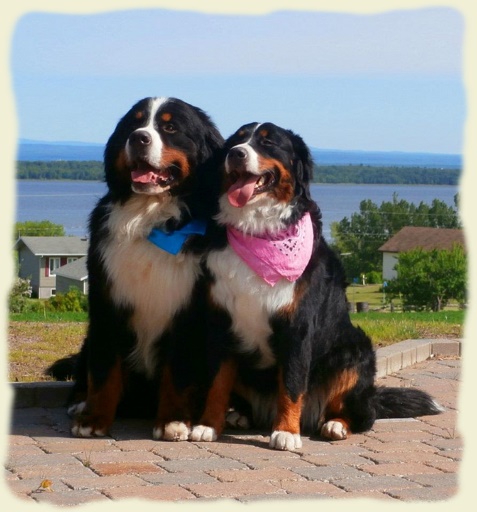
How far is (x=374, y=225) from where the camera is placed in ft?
282

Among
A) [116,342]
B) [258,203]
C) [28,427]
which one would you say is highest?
[258,203]

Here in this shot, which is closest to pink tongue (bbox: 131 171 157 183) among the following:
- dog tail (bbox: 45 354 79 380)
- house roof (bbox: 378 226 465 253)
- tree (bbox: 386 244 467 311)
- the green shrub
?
dog tail (bbox: 45 354 79 380)

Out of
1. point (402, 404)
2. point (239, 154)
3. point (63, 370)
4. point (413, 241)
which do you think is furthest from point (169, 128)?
point (413, 241)

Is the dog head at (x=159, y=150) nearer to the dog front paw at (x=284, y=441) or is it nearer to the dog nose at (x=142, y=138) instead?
the dog nose at (x=142, y=138)

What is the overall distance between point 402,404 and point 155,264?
1750mm

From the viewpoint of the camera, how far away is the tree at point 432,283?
56.1 m

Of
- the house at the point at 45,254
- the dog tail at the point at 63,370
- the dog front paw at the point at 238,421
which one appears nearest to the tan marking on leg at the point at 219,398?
the dog front paw at the point at 238,421

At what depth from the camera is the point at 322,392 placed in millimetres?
5051

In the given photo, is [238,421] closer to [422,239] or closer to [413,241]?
[413,241]

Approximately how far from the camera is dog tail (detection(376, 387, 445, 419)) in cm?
548

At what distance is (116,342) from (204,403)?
0.58 metres

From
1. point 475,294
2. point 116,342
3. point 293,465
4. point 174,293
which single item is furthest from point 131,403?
point 475,294

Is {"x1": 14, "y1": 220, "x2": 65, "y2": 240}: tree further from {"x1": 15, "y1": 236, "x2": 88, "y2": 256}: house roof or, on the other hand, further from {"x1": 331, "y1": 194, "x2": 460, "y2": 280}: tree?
{"x1": 331, "y1": 194, "x2": 460, "y2": 280}: tree

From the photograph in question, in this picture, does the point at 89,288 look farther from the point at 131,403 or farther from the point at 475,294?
the point at 475,294
